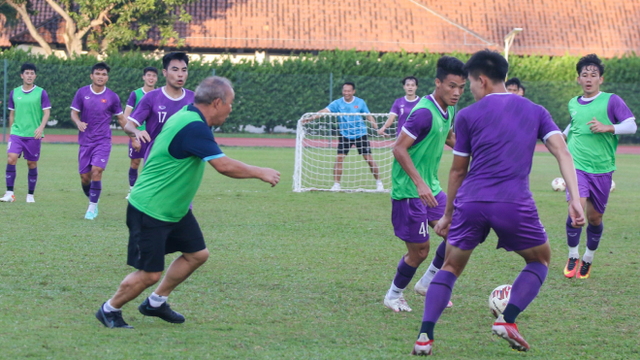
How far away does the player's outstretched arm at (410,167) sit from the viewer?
16.2 feet

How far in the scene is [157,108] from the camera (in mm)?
7371

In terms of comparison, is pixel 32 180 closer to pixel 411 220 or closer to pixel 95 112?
pixel 95 112

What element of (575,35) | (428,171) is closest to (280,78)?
(575,35)

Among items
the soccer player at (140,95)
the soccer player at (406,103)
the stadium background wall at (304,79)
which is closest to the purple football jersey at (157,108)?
the soccer player at (140,95)

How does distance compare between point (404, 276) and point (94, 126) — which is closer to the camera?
point (404, 276)

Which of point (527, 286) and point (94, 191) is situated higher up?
point (527, 286)

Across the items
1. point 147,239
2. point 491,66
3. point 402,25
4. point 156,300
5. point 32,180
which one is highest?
point 402,25

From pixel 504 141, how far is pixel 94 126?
7.16m

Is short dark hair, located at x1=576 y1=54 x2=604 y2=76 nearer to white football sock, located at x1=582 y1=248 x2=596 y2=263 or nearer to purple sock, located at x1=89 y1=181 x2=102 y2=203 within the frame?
white football sock, located at x1=582 y1=248 x2=596 y2=263

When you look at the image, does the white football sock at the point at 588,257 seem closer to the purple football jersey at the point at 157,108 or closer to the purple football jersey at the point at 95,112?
the purple football jersey at the point at 157,108

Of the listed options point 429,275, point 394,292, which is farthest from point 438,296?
point 429,275

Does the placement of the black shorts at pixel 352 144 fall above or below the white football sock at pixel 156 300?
above

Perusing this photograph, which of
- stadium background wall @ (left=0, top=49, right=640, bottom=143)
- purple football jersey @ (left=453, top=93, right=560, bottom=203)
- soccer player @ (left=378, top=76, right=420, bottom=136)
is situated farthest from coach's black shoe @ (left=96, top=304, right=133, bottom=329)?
stadium background wall @ (left=0, top=49, right=640, bottom=143)

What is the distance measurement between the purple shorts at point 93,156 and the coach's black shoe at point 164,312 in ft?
17.1
